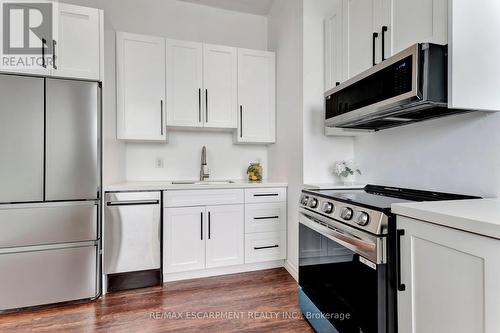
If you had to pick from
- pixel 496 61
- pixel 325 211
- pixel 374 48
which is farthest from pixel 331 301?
pixel 374 48

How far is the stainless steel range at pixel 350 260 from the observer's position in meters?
1.10

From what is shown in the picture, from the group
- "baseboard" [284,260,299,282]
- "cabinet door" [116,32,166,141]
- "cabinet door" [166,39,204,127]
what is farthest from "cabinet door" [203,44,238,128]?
"baseboard" [284,260,299,282]

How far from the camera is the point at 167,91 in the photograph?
267cm

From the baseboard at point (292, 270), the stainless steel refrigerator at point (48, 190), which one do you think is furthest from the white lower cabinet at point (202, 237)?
the stainless steel refrigerator at point (48, 190)

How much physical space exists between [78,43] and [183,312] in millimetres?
2291

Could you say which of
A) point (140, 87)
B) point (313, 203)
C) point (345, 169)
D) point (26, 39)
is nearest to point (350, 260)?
point (313, 203)

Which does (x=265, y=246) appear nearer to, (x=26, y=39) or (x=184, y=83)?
(x=184, y=83)

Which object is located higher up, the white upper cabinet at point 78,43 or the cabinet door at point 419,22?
the white upper cabinet at point 78,43

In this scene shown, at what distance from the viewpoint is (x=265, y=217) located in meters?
2.65

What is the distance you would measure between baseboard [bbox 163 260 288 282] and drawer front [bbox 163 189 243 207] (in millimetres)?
665

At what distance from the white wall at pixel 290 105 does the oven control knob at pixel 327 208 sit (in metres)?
0.79

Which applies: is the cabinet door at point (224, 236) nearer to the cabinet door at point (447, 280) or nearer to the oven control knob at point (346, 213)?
the oven control knob at point (346, 213)

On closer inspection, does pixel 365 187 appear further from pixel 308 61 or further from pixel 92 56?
pixel 92 56

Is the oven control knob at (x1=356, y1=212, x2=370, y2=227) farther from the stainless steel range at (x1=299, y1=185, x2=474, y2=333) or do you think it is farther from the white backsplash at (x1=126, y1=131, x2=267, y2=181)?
the white backsplash at (x1=126, y1=131, x2=267, y2=181)
